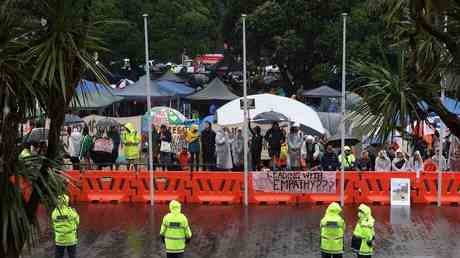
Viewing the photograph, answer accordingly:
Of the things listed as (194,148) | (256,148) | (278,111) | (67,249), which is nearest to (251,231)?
(67,249)

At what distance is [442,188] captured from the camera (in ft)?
71.9

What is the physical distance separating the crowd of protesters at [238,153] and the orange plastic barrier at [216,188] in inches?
38.0

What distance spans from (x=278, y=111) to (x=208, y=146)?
9.45 feet

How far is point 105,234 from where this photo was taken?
60.5 feet

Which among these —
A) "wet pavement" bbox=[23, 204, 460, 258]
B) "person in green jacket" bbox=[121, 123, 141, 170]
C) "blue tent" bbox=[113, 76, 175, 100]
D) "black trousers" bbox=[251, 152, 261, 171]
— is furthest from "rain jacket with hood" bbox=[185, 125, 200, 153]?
"blue tent" bbox=[113, 76, 175, 100]

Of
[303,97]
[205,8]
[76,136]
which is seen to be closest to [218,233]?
[76,136]

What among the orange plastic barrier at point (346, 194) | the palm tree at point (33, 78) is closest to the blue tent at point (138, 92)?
the orange plastic barrier at point (346, 194)

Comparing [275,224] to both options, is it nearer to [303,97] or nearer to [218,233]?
[218,233]

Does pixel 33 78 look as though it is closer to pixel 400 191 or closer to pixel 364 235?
pixel 364 235

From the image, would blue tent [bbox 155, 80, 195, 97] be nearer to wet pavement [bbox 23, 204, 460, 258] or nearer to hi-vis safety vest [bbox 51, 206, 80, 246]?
wet pavement [bbox 23, 204, 460, 258]

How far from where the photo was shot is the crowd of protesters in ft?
76.3

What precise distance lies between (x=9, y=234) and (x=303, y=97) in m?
32.0

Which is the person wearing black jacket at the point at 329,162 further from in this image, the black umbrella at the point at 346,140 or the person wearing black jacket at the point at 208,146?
the person wearing black jacket at the point at 208,146

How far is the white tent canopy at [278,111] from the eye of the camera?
2602 cm
